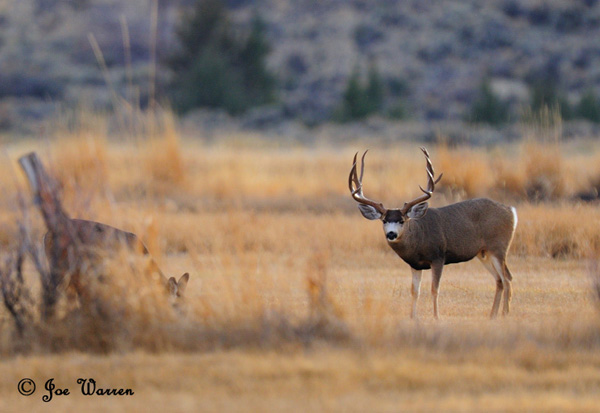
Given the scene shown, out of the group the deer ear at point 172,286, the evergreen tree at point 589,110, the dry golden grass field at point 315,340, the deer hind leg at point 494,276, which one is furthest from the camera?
the evergreen tree at point 589,110

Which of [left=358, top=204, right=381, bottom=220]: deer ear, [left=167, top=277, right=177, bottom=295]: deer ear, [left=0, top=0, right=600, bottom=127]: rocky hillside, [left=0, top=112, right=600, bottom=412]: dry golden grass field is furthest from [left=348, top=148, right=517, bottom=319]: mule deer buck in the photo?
[left=0, top=0, right=600, bottom=127]: rocky hillside

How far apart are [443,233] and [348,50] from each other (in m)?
55.9

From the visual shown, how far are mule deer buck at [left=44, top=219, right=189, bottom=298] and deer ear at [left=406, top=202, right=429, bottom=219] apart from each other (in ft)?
8.38

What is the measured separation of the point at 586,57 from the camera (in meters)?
60.6

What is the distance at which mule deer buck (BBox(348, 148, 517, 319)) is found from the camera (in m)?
10.3

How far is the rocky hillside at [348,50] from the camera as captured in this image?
56.5m

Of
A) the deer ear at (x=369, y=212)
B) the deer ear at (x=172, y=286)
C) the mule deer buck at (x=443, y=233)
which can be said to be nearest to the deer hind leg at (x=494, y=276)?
the mule deer buck at (x=443, y=233)

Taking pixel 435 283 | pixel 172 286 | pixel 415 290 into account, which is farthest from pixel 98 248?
pixel 435 283

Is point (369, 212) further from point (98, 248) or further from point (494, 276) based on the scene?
point (98, 248)

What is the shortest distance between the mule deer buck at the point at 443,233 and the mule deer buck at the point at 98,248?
7.78 ft

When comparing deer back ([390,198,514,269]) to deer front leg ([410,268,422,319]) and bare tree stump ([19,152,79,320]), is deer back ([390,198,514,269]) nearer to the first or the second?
deer front leg ([410,268,422,319])

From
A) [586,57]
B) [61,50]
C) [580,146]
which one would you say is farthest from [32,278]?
[61,50]

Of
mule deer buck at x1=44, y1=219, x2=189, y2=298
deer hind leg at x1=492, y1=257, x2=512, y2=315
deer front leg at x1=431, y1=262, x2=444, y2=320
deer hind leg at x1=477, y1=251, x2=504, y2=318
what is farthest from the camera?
deer hind leg at x1=492, y1=257, x2=512, y2=315

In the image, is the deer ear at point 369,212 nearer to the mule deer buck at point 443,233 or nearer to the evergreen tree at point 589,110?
the mule deer buck at point 443,233
